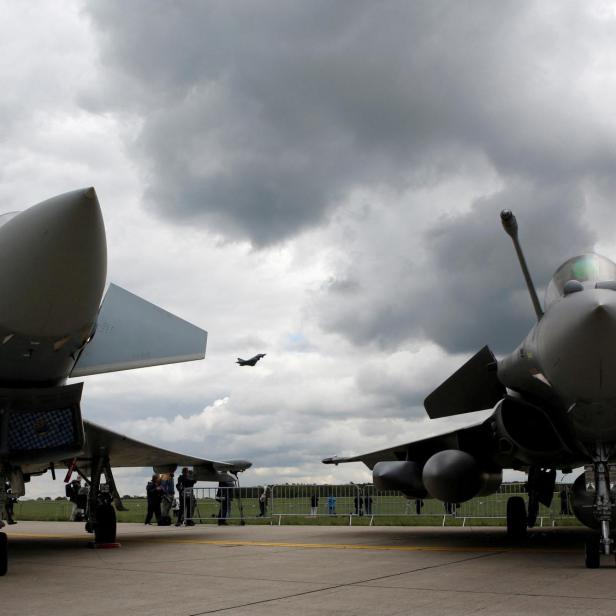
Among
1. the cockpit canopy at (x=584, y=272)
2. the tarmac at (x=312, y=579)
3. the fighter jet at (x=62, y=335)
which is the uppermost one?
the cockpit canopy at (x=584, y=272)

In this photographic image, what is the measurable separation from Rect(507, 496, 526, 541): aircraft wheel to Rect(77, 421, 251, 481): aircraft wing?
547 centimetres

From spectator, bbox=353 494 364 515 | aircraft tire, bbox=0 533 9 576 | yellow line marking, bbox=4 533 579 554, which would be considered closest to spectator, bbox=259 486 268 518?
spectator, bbox=353 494 364 515

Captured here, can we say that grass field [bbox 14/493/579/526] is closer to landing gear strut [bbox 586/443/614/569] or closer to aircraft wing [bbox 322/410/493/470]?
aircraft wing [bbox 322/410/493/470]

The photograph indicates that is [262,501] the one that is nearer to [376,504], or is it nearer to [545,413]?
[376,504]

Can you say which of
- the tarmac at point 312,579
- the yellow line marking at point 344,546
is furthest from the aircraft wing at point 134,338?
the yellow line marking at point 344,546

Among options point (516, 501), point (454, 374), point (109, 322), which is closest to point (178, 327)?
point (109, 322)

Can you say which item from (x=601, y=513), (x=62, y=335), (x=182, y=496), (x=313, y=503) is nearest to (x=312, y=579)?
(x=601, y=513)

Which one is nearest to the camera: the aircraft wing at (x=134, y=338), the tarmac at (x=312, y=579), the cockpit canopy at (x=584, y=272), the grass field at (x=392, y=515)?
the tarmac at (x=312, y=579)

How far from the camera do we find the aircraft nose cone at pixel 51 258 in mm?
5859

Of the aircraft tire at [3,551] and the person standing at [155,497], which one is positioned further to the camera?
the person standing at [155,497]

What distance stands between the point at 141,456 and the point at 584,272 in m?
8.91

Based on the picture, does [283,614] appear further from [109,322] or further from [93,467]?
[93,467]

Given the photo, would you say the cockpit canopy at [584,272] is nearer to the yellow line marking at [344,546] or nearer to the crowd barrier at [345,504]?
the yellow line marking at [344,546]

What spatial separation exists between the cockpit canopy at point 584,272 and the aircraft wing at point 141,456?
712 centimetres
